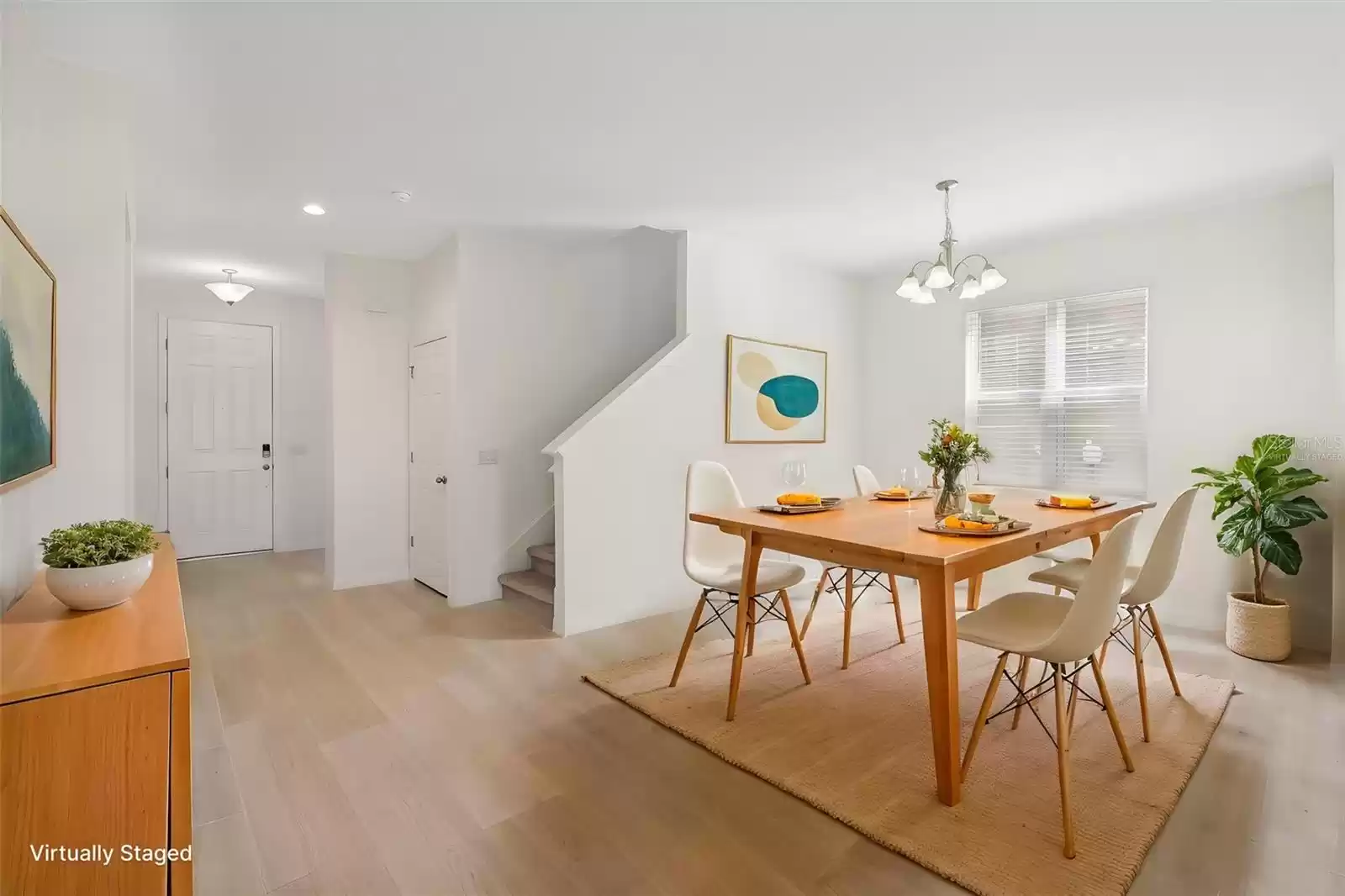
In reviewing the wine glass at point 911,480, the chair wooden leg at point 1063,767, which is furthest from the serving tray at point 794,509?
the chair wooden leg at point 1063,767

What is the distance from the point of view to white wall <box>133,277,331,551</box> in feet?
18.2

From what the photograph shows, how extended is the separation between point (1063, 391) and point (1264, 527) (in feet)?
4.57

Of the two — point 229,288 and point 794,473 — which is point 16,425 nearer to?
point 794,473

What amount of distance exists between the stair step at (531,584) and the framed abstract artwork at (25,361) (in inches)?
95.3

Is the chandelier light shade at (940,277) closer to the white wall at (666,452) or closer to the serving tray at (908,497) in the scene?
the serving tray at (908,497)

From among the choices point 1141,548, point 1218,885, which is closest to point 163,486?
point 1218,885

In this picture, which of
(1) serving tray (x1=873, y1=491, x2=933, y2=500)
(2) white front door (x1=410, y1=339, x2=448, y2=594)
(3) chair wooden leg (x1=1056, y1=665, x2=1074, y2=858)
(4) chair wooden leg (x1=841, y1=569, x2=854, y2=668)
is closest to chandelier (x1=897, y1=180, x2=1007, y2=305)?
(1) serving tray (x1=873, y1=491, x2=933, y2=500)

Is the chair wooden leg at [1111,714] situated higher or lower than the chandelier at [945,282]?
lower

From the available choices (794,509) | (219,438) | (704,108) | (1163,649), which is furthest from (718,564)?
(219,438)

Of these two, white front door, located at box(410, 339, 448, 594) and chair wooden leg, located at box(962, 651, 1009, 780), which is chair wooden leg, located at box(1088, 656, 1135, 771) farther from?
white front door, located at box(410, 339, 448, 594)

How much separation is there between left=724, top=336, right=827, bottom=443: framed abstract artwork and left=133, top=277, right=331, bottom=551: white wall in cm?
372

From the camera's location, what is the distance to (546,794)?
2.05m

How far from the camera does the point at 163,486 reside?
18.2 ft

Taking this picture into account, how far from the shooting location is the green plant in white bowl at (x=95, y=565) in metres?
1.52
